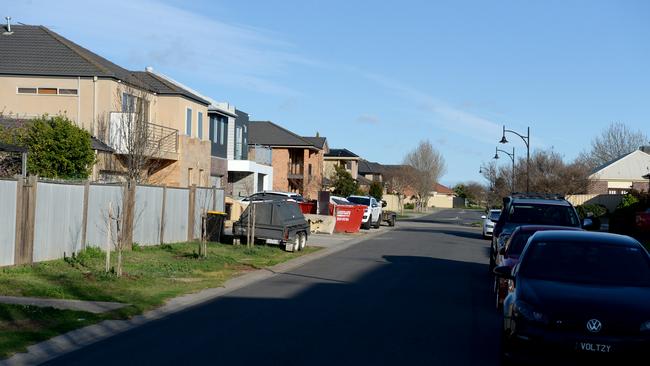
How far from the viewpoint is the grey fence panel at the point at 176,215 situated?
27125 millimetres

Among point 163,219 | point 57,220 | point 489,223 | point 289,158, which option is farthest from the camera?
point 289,158

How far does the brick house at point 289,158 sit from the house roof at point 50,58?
99.0 ft

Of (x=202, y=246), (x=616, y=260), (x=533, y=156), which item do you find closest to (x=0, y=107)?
(x=202, y=246)

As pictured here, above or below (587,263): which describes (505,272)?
below

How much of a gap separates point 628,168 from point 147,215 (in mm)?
65961

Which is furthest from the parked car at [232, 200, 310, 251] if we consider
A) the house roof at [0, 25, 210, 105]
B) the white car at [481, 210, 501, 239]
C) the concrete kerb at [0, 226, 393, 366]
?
the white car at [481, 210, 501, 239]

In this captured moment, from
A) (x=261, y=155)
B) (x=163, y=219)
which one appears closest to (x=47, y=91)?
(x=163, y=219)

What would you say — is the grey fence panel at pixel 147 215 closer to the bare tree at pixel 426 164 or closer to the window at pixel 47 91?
the window at pixel 47 91

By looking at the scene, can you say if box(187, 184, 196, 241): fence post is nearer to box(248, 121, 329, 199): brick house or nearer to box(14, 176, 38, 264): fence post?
box(14, 176, 38, 264): fence post

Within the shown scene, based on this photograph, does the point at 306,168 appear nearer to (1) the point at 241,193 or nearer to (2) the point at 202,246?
(1) the point at 241,193

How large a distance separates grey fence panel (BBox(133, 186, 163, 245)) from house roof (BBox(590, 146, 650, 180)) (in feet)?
204

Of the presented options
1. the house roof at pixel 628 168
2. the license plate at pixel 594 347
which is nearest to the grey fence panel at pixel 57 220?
the license plate at pixel 594 347

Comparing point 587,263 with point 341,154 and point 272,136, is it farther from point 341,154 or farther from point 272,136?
point 341,154

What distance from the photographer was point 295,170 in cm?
7025
